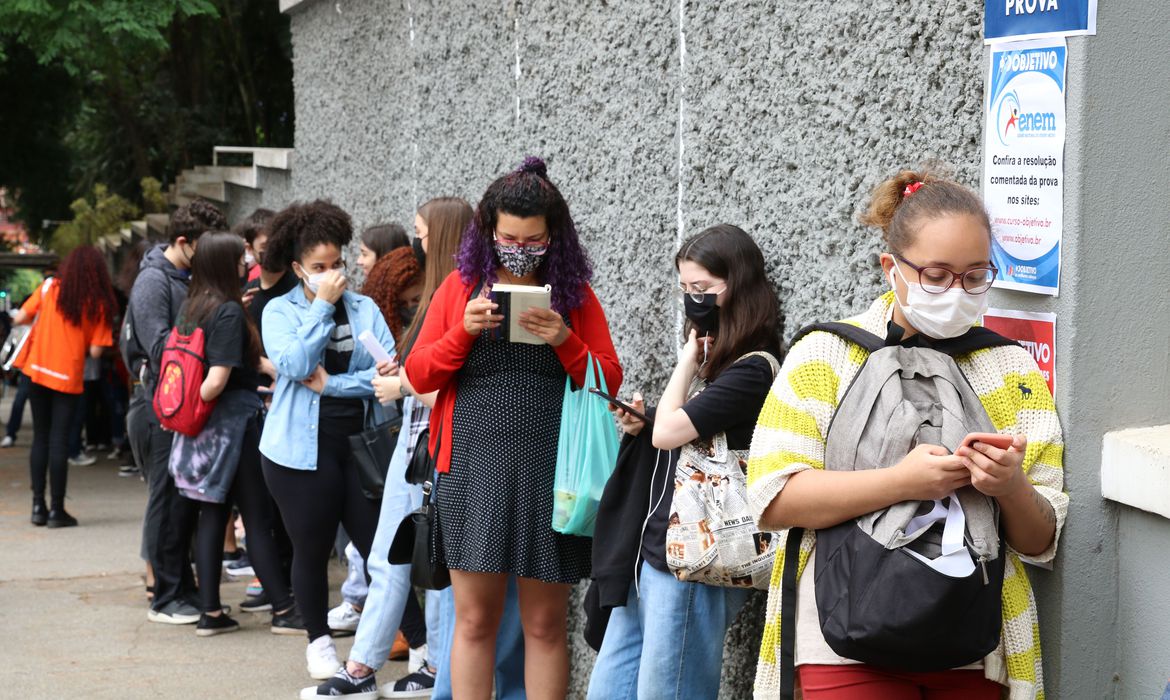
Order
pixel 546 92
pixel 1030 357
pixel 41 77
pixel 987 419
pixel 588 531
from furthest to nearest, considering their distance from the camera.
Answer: pixel 41 77 → pixel 546 92 → pixel 588 531 → pixel 1030 357 → pixel 987 419

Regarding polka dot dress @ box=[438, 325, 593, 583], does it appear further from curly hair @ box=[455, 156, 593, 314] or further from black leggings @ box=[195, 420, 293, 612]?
black leggings @ box=[195, 420, 293, 612]

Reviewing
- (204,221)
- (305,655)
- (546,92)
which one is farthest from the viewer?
(204,221)

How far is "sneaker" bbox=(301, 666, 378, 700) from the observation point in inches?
218

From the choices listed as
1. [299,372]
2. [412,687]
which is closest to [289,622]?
[412,687]

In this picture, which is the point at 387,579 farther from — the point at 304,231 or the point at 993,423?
the point at 993,423

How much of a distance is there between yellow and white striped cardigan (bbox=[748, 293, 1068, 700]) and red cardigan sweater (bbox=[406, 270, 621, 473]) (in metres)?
1.57

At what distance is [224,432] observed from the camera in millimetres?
6465

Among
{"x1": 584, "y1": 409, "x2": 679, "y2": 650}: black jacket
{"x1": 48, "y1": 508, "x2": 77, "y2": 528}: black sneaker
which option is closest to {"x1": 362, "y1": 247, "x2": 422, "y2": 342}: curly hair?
{"x1": 584, "y1": 409, "x2": 679, "y2": 650}: black jacket

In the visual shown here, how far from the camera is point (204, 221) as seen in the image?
7.29m

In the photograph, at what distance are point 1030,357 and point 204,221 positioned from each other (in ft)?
18.0

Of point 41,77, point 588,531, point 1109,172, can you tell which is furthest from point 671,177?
point 41,77

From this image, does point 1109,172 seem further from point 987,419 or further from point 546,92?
point 546,92

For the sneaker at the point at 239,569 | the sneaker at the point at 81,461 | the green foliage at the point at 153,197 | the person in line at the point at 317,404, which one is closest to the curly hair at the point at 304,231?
the person in line at the point at 317,404

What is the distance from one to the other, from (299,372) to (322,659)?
4.26 feet
